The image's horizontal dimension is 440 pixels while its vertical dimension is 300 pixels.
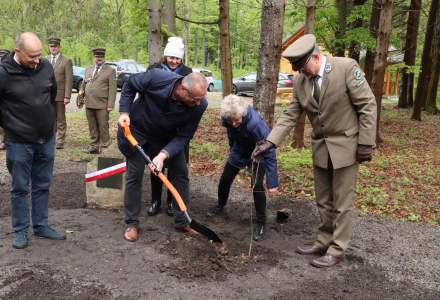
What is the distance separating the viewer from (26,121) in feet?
13.2

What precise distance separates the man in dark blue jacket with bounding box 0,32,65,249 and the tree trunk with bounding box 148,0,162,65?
4.14m

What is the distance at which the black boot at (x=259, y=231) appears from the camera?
4.71 meters

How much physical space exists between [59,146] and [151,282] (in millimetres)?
6084

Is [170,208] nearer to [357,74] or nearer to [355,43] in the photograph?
[357,74]

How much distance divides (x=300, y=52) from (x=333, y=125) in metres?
0.72

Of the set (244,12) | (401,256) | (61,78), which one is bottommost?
(401,256)

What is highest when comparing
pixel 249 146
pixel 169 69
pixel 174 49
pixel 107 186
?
pixel 174 49

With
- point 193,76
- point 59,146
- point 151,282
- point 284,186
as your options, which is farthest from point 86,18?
point 151,282

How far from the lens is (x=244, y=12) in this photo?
52438 mm

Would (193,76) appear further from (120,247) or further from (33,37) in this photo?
(120,247)

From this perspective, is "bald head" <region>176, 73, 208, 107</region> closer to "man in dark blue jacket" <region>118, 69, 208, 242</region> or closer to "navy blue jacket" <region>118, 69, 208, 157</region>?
"man in dark blue jacket" <region>118, 69, 208, 242</region>

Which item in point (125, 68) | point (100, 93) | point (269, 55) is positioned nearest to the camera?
point (269, 55)

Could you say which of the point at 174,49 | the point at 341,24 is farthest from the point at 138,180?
the point at 341,24

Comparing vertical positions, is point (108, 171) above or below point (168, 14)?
below
